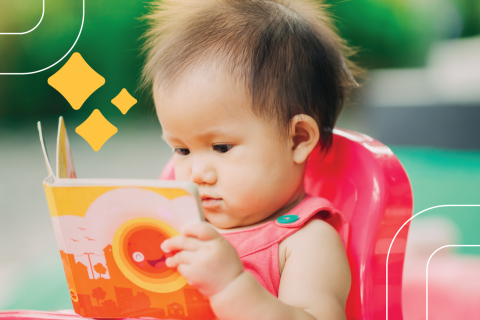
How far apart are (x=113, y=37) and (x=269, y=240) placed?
862 mm

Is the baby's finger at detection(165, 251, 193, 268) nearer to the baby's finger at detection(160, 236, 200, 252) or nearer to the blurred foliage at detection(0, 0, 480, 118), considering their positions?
the baby's finger at detection(160, 236, 200, 252)

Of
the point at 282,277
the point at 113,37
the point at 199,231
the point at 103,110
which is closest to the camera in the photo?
the point at 199,231

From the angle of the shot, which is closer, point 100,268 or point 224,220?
point 100,268

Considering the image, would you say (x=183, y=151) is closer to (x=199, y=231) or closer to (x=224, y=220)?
(x=224, y=220)

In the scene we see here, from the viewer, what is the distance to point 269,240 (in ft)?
1.75

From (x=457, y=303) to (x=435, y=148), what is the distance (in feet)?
5.90

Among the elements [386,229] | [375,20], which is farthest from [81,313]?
[375,20]

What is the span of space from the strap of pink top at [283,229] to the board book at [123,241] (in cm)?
15

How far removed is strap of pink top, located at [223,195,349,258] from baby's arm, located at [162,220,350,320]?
1 cm

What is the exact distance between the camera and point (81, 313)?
409 mm

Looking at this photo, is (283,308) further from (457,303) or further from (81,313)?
(457,303)

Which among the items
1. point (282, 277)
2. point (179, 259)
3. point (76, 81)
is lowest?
point (282, 277)

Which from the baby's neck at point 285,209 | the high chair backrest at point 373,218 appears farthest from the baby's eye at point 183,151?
the high chair backrest at point 373,218

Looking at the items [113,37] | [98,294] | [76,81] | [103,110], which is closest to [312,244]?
[98,294]
